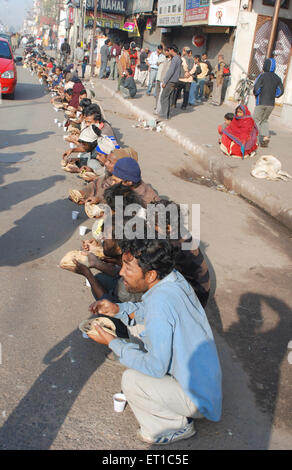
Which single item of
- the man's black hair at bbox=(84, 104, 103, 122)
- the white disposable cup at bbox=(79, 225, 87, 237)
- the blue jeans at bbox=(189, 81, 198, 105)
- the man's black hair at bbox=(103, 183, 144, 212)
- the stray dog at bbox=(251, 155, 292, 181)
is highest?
the blue jeans at bbox=(189, 81, 198, 105)

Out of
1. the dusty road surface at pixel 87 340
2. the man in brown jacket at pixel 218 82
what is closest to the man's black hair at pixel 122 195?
the dusty road surface at pixel 87 340

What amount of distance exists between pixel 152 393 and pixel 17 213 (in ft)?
12.2

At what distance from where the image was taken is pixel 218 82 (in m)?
15.5

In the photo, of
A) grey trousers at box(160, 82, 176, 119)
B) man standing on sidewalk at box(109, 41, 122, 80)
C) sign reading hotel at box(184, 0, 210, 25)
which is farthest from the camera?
man standing on sidewalk at box(109, 41, 122, 80)

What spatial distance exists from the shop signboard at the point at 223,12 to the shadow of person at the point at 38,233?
1278 centimetres

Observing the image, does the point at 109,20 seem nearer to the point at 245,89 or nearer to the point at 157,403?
the point at 245,89

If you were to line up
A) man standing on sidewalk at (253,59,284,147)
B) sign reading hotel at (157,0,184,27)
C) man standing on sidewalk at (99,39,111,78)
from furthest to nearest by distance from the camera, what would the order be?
man standing on sidewalk at (99,39,111,78)
sign reading hotel at (157,0,184,27)
man standing on sidewalk at (253,59,284,147)

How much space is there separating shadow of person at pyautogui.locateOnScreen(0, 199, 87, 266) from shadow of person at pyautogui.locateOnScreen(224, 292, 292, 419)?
2115 mm

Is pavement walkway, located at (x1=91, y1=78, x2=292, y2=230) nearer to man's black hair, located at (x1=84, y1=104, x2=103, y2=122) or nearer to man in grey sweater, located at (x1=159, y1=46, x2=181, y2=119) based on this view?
man in grey sweater, located at (x1=159, y1=46, x2=181, y2=119)

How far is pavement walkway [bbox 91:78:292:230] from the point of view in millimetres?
6676

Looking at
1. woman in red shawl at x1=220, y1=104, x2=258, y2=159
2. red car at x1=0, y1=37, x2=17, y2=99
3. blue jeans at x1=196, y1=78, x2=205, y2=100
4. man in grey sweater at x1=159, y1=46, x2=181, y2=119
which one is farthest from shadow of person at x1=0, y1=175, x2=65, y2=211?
blue jeans at x1=196, y1=78, x2=205, y2=100

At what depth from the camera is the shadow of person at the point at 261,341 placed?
2911mm
